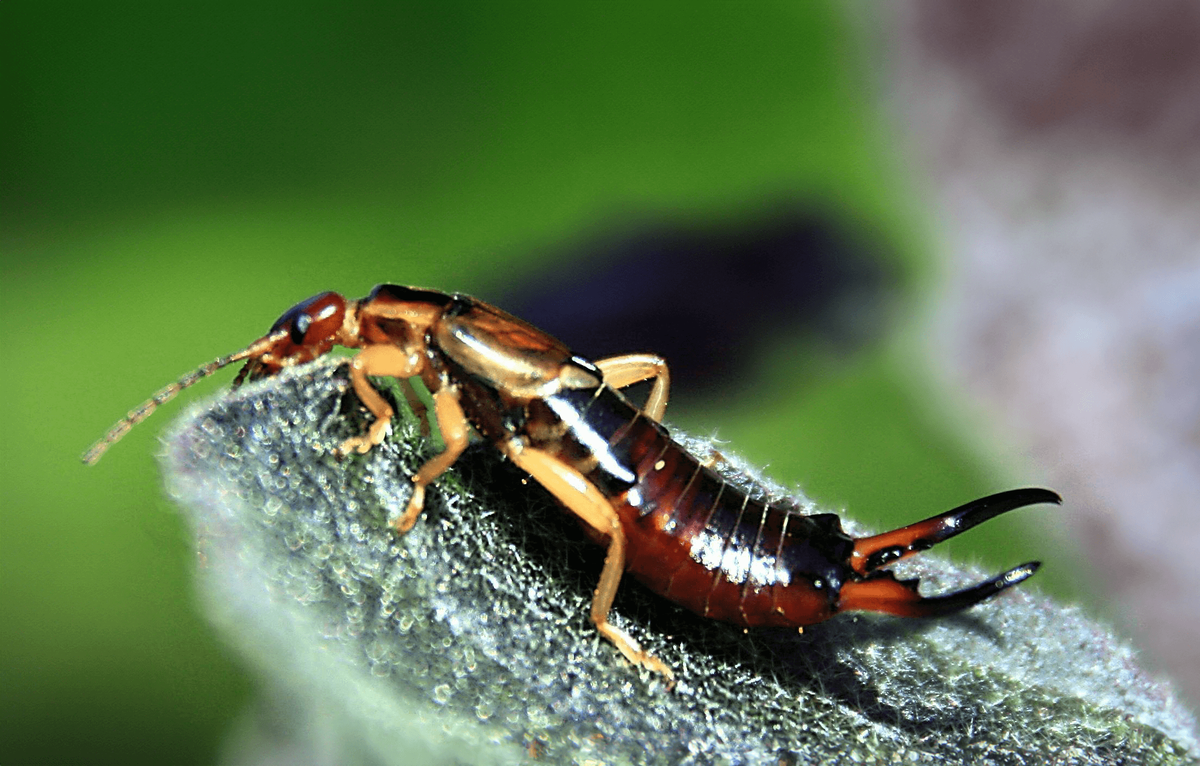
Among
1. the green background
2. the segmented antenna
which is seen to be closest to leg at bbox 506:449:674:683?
the green background

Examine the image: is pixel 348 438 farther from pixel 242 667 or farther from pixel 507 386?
pixel 507 386

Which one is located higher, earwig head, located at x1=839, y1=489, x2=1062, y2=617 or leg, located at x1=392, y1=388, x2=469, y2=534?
earwig head, located at x1=839, y1=489, x2=1062, y2=617

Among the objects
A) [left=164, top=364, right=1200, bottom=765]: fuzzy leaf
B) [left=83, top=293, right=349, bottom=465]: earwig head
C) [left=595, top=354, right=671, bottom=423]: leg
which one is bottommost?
[left=164, top=364, right=1200, bottom=765]: fuzzy leaf

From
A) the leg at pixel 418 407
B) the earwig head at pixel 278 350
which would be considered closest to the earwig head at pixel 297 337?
the earwig head at pixel 278 350

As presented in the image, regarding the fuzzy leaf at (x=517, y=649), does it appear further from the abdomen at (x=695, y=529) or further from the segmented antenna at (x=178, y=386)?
the segmented antenna at (x=178, y=386)

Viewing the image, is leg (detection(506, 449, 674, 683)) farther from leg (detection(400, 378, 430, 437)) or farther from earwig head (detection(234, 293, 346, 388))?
earwig head (detection(234, 293, 346, 388))

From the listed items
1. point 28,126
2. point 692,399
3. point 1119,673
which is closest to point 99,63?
point 28,126
